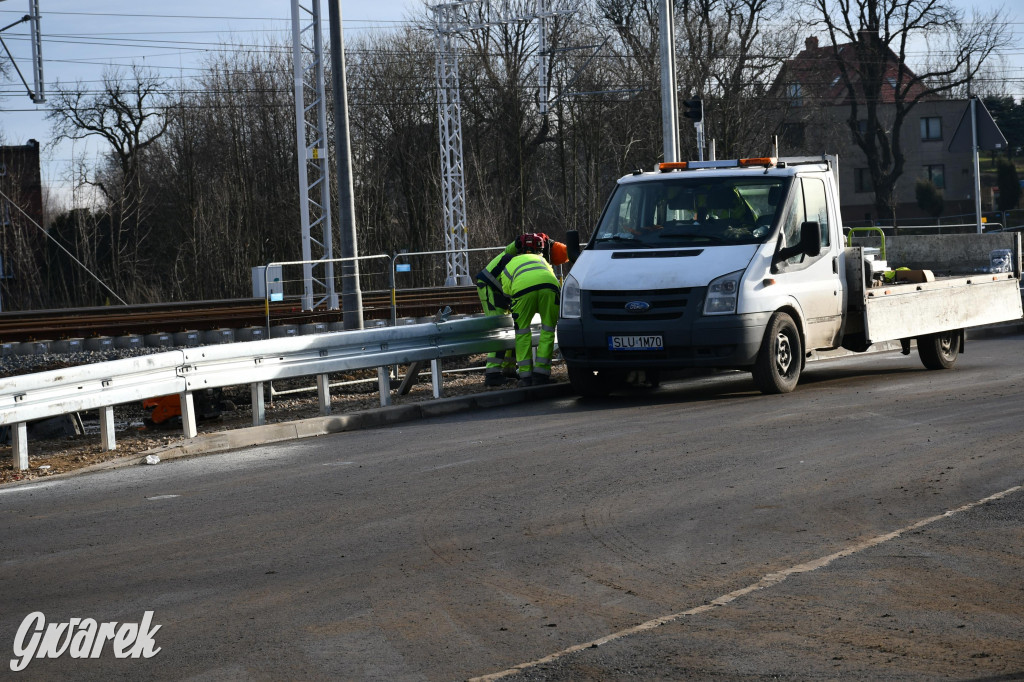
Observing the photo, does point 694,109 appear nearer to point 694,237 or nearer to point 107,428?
point 694,237

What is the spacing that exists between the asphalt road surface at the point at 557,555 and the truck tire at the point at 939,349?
4.35 metres

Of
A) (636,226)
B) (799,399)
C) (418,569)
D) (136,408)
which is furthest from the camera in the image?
(136,408)

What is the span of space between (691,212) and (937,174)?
71859 mm

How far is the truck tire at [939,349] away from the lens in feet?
49.0

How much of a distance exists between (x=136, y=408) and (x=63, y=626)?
420 inches

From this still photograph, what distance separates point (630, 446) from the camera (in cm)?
971

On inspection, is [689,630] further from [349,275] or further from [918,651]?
[349,275]

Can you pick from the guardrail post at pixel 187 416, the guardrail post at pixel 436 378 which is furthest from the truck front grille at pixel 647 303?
the guardrail post at pixel 187 416

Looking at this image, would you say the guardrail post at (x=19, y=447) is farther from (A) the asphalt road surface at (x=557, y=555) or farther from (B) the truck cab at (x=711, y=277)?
(B) the truck cab at (x=711, y=277)

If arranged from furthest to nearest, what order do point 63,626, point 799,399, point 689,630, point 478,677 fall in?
1. point 799,399
2. point 63,626
3. point 689,630
4. point 478,677

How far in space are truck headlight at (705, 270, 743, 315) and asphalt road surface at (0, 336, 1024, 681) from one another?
1.71 m

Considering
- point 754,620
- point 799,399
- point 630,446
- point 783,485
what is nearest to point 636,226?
point 799,399

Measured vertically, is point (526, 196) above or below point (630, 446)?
above

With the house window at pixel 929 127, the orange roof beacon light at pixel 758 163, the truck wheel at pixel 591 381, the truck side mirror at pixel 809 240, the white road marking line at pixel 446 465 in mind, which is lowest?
the white road marking line at pixel 446 465
